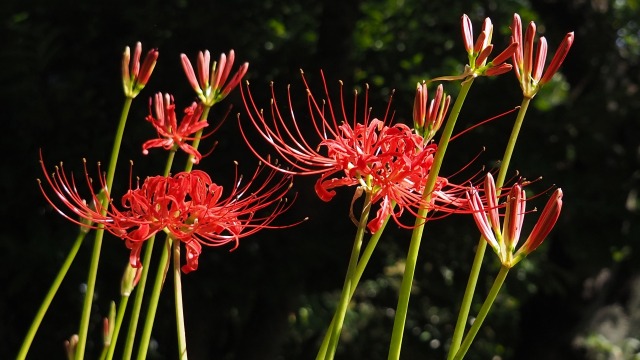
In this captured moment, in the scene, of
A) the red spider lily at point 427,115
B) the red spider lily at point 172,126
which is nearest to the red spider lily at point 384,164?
the red spider lily at point 427,115

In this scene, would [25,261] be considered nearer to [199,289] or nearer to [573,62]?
[199,289]

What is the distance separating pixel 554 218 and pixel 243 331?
2.83 meters

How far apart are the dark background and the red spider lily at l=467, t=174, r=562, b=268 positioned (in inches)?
83.9

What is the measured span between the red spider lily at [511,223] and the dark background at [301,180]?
2.13 meters

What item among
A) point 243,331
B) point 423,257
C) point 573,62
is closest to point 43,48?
point 243,331

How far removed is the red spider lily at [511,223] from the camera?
0.72m

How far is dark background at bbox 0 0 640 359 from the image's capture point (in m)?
Result: 2.96

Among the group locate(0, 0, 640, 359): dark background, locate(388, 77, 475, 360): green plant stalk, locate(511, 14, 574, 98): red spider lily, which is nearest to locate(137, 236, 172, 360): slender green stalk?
locate(388, 77, 475, 360): green plant stalk

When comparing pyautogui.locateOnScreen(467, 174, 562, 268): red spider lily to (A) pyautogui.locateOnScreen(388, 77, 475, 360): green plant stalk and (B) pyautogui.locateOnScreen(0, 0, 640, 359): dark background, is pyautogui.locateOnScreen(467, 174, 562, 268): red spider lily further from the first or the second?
(B) pyautogui.locateOnScreen(0, 0, 640, 359): dark background

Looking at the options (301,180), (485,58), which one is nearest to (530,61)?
(485,58)

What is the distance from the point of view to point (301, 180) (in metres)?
3.03

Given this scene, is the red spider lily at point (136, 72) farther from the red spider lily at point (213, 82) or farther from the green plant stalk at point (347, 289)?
the green plant stalk at point (347, 289)

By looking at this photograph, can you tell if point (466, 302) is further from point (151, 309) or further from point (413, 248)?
point (151, 309)

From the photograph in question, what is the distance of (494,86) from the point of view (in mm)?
3189
